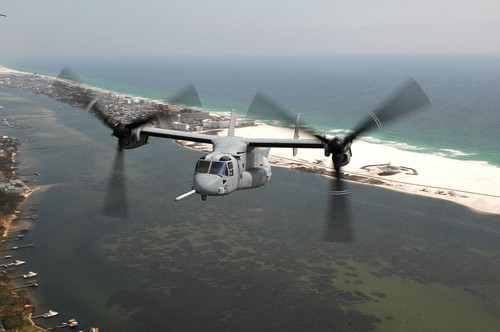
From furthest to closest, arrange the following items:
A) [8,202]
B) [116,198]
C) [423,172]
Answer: [423,172] < [116,198] < [8,202]

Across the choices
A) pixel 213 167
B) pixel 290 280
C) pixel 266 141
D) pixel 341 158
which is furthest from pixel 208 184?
pixel 290 280

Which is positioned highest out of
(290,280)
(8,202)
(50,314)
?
(8,202)

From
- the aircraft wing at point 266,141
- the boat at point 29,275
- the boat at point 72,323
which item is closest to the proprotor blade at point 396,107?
the aircraft wing at point 266,141

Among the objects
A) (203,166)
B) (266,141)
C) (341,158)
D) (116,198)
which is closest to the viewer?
(203,166)

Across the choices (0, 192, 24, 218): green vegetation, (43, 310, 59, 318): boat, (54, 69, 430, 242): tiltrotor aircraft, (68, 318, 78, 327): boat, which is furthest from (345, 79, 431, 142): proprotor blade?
(0, 192, 24, 218): green vegetation

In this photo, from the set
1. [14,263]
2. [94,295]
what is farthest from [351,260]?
[14,263]

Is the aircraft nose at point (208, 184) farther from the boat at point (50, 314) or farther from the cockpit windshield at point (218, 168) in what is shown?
the boat at point (50, 314)

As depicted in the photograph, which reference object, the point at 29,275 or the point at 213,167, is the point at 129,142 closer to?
the point at 213,167
